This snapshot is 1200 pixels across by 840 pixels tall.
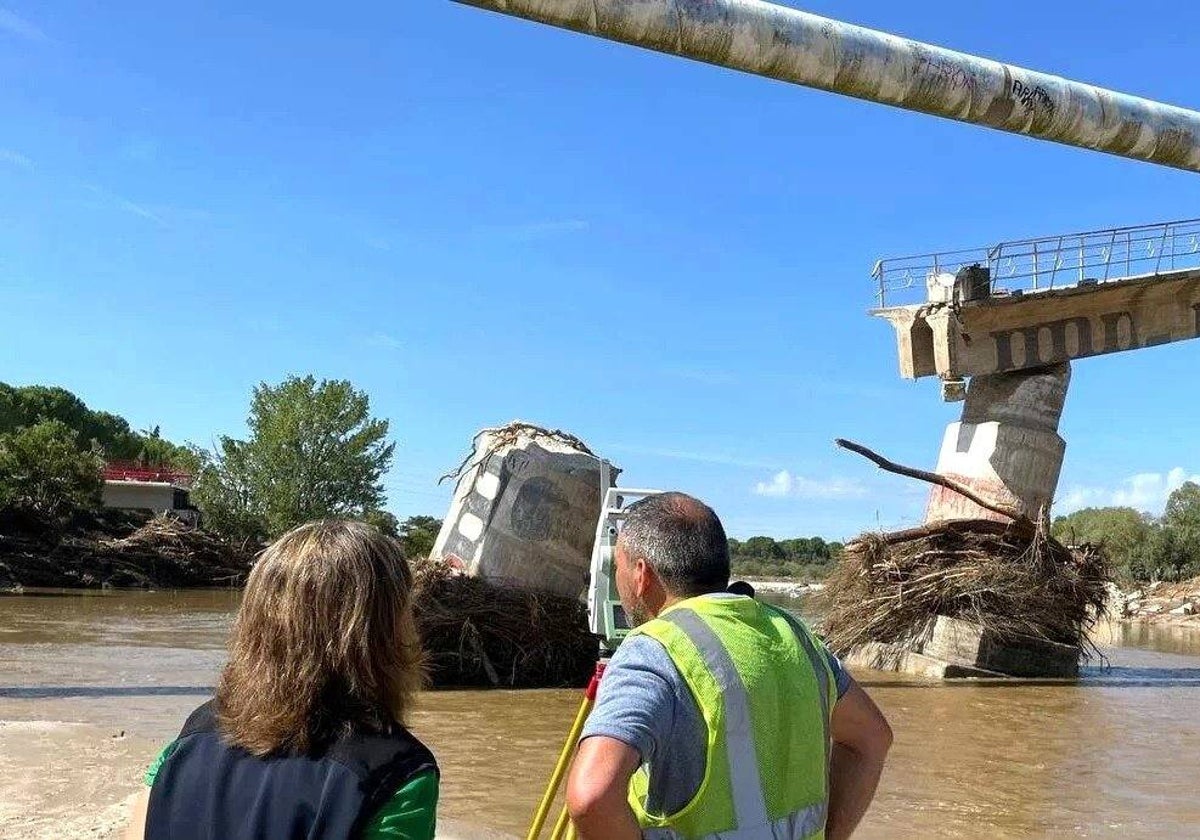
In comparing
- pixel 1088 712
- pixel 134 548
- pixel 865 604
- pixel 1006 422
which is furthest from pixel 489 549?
pixel 134 548

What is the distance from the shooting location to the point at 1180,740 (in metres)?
11.4

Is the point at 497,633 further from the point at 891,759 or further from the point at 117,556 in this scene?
the point at 117,556

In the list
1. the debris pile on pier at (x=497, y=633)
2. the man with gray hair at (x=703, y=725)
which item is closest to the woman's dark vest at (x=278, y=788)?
the man with gray hair at (x=703, y=725)

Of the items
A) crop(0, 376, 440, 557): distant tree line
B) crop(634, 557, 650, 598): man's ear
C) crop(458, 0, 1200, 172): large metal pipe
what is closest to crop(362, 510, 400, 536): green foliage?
crop(0, 376, 440, 557): distant tree line

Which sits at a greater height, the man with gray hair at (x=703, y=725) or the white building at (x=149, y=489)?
the white building at (x=149, y=489)

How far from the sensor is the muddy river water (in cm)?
741

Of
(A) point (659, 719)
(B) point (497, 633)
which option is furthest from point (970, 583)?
(A) point (659, 719)

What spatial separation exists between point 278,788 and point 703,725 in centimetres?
92

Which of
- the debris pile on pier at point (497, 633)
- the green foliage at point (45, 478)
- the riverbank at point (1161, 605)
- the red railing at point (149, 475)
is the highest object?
the red railing at point (149, 475)

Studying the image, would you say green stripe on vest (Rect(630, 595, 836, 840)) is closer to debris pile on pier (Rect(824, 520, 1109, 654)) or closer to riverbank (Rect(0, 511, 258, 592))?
debris pile on pier (Rect(824, 520, 1109, 654))

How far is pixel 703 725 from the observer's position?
8.34 ft

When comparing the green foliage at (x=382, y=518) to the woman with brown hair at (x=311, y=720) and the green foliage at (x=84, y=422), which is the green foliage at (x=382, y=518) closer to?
the green foliage at (x=84, y=422)

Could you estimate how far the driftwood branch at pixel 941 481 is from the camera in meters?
18.6

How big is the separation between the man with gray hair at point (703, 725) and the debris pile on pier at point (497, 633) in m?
12.3
